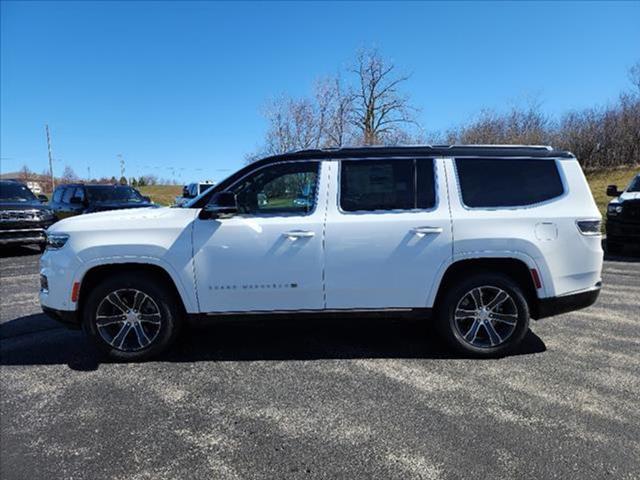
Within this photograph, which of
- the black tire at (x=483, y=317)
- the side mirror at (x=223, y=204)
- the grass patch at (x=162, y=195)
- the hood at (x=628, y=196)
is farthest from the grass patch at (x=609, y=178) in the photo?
the grass patch at (x=162, y=195)

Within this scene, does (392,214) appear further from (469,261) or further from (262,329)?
(262,329)

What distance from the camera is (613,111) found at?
110 ft

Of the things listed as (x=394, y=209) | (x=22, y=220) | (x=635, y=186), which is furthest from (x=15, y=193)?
(x=635, y=186)

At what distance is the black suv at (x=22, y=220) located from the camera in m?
11.4

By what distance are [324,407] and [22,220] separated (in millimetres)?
10965

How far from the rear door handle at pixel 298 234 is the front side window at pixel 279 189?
215 millimetres

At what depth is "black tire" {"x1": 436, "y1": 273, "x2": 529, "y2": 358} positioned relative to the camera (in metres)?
4.34

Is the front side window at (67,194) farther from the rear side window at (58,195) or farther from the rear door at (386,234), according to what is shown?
the rear door at (386,234)

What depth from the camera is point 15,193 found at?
1273 cm

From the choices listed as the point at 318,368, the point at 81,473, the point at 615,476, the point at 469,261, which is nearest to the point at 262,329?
the point at 318,368

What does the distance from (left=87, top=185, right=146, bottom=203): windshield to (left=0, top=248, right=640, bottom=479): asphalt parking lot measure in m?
9.04

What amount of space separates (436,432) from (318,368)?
135 cm

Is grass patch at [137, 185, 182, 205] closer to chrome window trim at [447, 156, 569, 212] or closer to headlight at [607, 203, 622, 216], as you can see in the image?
headlight at [607, 203, 622, 216]

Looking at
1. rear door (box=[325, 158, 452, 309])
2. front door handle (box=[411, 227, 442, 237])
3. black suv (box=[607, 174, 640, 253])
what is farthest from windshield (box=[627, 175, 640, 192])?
front door handle (box=[411, 227, 442, 237])
